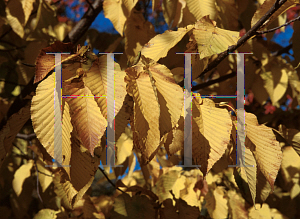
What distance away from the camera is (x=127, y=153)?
936 mm

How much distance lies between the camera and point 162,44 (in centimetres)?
51

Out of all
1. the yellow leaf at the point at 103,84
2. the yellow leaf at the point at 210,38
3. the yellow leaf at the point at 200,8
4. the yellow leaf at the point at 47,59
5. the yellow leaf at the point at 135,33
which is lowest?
the yellow leaf at the point at 103,84

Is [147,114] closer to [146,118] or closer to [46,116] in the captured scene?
[146,118]

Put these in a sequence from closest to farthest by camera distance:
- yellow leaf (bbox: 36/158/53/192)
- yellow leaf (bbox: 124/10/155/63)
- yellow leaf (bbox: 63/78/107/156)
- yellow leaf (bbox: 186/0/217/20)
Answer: yellow leaf (bbox: 63/78/107/156)
yellow leaf (bbox: 186/0/217/20)
yellow leaf (bbox: 124/10/155/63)
yellow leaf (bbox: 36/158/53/192)

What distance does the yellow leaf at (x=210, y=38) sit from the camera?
0.47 metres

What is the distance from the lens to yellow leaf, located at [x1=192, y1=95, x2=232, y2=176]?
44 centimetres

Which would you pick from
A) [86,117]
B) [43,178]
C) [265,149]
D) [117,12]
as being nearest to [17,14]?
[117,12]

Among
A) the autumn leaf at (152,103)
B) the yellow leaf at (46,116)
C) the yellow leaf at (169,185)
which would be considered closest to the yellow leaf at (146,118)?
the autumn leaf at (152,103)

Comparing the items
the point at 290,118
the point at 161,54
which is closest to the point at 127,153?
the point at 161,54

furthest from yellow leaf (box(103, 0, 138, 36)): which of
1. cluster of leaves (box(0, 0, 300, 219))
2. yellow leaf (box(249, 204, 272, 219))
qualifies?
yellow leaf (box(249, 204, 272, 219))

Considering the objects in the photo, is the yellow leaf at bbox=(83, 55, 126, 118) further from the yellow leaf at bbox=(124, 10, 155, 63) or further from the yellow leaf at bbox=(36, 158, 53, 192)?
the yellow leaf at bbox=(36, 158, 53, 192)

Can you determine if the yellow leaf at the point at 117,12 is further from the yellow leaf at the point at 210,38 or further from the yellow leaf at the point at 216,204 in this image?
the yellow leaf at the point at 216,204

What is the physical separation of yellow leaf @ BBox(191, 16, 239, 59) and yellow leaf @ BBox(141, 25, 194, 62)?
3 centimetres

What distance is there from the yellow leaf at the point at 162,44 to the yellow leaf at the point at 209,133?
113 millimetres
